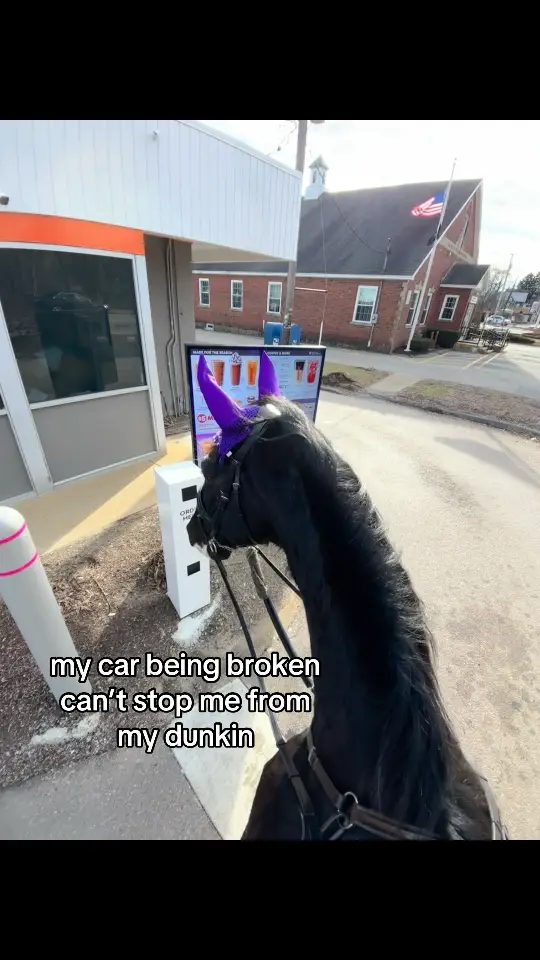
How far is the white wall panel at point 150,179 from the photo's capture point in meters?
3.17

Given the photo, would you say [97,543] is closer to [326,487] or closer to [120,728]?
[120,728]

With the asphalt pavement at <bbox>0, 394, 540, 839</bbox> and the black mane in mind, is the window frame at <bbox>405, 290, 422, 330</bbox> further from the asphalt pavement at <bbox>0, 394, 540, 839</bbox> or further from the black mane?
the black mane

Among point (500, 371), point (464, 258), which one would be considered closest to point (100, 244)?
point (500, 371)

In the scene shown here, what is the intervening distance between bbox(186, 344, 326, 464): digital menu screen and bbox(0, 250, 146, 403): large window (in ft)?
4.91

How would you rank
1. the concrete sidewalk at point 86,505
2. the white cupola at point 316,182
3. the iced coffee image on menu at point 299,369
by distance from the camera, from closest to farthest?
the concrete sidewalk at point 86,505, the iced coffee image on menu at point 299,369, the white cupola at point 316,182

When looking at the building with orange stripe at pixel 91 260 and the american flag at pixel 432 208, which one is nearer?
the building with orange stripe at pixel 91 260

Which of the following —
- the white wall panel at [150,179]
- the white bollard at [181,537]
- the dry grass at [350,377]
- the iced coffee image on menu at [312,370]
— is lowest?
the dry grass at [350,377]

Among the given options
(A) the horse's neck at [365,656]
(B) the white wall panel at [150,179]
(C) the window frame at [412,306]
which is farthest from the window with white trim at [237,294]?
(A) the horse's neck at [365,656]

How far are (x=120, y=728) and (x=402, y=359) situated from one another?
16.8 m

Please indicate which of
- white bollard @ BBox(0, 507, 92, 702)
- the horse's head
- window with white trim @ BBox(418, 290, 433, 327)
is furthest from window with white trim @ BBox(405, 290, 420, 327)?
white bollard @ BBox(0, 507, 92, 702)

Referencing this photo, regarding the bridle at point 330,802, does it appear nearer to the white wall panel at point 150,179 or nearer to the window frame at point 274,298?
the white wall panel at point 150,179

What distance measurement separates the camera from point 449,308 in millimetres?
21328

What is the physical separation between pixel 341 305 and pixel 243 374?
644 inches

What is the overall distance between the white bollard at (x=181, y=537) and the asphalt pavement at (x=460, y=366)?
37.9 ft
